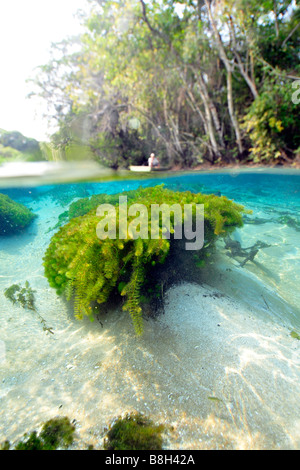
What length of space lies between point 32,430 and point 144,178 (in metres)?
16.2

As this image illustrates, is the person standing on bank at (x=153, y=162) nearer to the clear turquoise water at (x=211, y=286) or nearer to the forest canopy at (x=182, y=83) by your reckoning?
the forest canopy at (x=182, y=83)

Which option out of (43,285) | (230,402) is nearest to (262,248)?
(230,402)

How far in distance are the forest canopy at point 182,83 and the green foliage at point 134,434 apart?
13.2 metres

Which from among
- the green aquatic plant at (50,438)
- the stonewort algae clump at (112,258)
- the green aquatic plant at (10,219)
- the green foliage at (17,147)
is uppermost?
the green foliage at (17,147)

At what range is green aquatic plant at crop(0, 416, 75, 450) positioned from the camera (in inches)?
59.1

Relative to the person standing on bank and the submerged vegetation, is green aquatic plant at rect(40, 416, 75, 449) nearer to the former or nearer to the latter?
the submerged vegetation

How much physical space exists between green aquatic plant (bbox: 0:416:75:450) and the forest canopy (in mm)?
12942

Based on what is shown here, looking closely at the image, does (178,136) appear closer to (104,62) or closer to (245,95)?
(245,95)

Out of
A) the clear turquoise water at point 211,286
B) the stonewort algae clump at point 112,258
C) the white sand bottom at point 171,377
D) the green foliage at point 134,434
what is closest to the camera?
the green foliage at point 134,434

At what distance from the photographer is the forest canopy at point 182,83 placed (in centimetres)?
1340

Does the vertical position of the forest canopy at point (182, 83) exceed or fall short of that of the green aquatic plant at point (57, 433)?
it exceeds it

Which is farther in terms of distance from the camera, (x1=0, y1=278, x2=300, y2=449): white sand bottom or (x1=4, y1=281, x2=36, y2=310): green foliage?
(x1=4, y1=281, x2=36, y2=310): green foliage

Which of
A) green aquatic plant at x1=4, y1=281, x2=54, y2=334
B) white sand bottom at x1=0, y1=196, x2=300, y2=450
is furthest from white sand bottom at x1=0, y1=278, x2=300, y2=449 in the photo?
green aquatic plant at x1=4, y1=281, x2=54, y2=334

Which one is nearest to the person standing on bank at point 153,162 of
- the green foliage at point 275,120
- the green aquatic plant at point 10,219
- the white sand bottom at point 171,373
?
the green foliage at point 275,120
